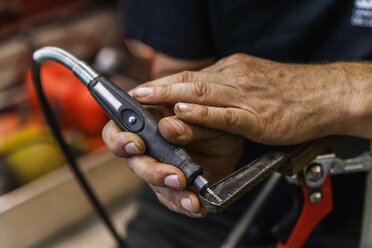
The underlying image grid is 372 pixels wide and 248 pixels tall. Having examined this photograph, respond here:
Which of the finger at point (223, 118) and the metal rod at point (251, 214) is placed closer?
the finger at point (223, 118)

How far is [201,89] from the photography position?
1.50ft

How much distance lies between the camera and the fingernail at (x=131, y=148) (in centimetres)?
43

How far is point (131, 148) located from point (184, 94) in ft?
0.25

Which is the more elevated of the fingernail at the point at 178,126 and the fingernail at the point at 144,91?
the fingernail at the point at 144,91

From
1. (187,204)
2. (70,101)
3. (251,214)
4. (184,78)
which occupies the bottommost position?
(251,214)

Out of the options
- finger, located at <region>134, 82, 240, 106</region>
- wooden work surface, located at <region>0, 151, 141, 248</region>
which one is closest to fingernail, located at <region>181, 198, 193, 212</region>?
finger, located at <region>134, 82, 240, 106</region>

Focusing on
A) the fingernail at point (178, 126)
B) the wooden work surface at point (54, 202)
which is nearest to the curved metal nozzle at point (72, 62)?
the fingernail at point (178, 126)

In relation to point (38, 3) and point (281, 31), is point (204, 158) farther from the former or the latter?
point (38, 3)

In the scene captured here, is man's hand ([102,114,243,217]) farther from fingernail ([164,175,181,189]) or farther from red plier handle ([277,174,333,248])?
red plier handle ([277,174,333,248])

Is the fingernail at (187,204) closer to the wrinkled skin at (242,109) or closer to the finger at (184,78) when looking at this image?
the wrinkled skin at (242,109)

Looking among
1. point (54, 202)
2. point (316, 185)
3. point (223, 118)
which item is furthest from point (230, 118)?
Answer: point (54, 202)

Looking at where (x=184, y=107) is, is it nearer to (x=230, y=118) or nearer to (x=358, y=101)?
(x=230, y=118)

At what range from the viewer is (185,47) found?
755 mm

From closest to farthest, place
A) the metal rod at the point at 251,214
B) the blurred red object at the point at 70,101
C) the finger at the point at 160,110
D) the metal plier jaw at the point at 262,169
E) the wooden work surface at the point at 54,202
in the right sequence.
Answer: the metal plier jaw at the point at 262,169
the finger at the point at 160,110
the metal rod at the point at 251,214
the wooden work surface at the point at 54,202
the blurred red object at the point at 70,101
